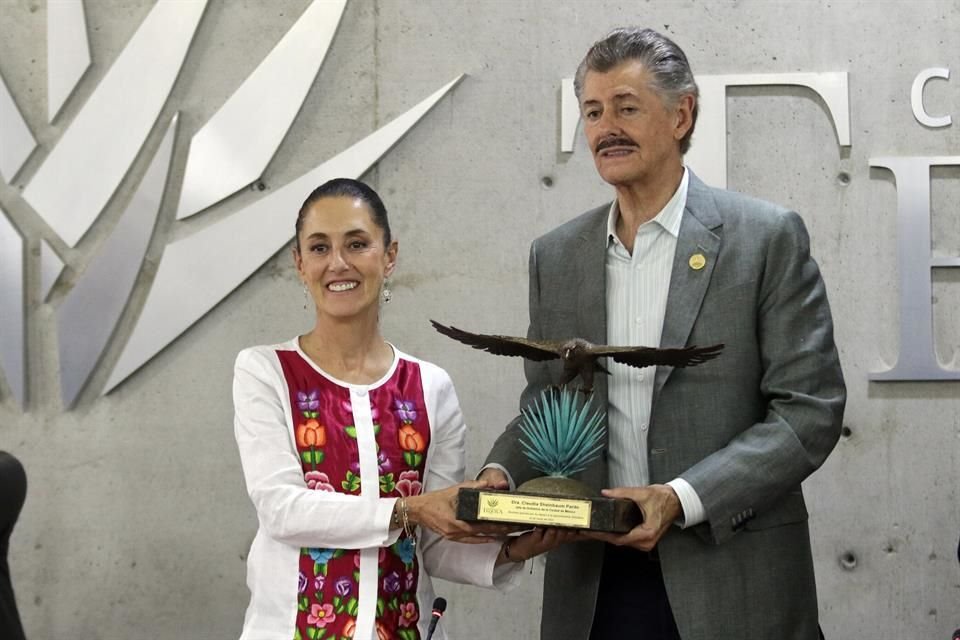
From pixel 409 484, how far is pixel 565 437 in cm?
34

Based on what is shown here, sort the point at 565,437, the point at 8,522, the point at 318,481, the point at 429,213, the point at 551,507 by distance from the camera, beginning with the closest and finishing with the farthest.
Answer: the point at 551,507, the point at 565,437, the point at 318,481, the point at 8,522, the point at 429,213

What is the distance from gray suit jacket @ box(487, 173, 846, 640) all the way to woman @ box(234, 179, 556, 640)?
0.26 m

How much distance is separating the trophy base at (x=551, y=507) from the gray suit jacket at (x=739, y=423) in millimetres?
158

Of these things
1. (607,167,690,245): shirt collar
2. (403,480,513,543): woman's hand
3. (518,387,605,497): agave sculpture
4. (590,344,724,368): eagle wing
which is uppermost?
(607,167,690,245): shirt collar

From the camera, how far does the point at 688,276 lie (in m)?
2.02

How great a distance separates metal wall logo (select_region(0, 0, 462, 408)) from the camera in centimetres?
336

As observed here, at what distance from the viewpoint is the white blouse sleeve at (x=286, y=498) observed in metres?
1.99

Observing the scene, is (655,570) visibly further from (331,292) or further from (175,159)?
(175,159)

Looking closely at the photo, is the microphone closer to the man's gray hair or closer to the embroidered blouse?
the embroidered blouse

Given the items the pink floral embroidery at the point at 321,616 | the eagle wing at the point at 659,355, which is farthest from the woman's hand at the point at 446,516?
the eagle wing at the point at 659,355

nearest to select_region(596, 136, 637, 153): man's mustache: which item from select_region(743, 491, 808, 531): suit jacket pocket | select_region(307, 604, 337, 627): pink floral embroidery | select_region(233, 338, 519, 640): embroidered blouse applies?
select_region(233, 338, 519, 640): embroidered blouse

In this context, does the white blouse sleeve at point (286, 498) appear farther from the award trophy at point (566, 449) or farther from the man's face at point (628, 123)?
the man's face at point (628, 123)

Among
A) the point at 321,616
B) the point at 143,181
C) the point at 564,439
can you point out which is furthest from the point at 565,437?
the point at 143,181

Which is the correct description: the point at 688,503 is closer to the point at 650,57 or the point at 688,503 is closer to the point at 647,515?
the point at 647,515
